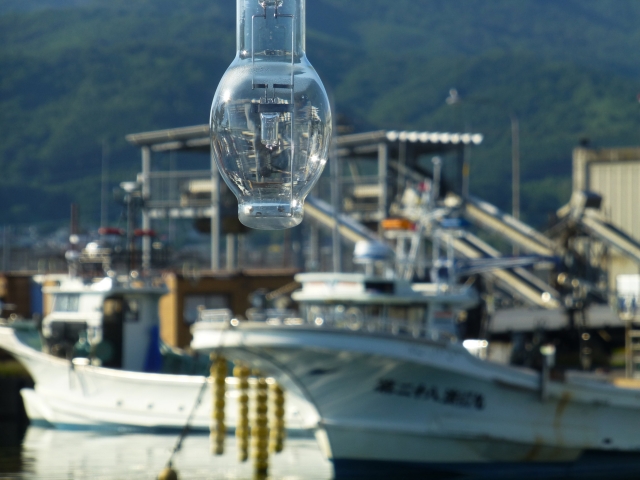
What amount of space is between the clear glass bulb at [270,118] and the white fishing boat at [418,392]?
→ 20.6 m

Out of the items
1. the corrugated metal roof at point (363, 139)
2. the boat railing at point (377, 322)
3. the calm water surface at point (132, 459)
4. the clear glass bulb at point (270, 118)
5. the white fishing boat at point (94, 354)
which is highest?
the corrugated metal roof at point (363, 139)

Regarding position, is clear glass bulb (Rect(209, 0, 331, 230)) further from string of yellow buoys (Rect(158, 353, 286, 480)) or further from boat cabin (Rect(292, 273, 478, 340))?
boat cabin (Rect(292, 273, 478, 340))

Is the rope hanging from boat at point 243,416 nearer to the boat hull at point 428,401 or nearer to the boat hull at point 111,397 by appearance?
the boat hull at point 428,401

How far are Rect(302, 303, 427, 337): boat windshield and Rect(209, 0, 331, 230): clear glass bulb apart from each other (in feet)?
71.0

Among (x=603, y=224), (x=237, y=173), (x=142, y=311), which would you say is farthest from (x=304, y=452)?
(x=237, y=173)

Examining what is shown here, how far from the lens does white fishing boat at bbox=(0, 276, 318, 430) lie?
115 feet

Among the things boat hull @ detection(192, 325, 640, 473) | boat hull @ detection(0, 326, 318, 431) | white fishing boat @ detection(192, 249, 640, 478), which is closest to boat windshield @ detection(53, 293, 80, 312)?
boat hull @ detection(0, 326, 318, 431)

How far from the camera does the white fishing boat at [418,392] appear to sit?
2431 centimetres

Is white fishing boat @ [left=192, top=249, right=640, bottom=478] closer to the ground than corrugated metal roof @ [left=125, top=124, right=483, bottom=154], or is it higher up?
closer to the ground

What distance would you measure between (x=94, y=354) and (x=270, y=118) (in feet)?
110

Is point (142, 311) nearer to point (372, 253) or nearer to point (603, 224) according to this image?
point (372, 253)

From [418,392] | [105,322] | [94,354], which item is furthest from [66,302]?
[418,392]

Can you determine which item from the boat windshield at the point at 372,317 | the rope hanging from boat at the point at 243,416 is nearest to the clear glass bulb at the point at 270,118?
the rope hanging from boat at the point at 243,416

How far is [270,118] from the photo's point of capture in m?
3.38
